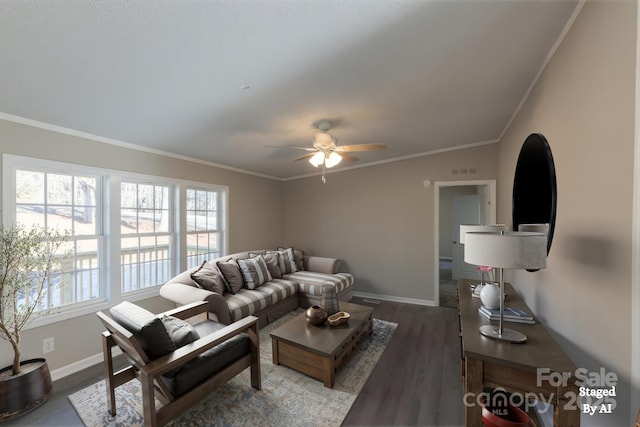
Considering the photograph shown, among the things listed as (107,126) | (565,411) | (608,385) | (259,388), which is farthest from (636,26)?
(107,126)

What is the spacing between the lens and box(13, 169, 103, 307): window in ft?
7.93

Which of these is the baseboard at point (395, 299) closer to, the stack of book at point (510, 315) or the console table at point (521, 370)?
the stack of book at point (510, 315)

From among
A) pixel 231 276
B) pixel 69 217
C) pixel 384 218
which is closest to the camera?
Answer: pixel 69 217

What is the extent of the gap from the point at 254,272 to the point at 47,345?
2.13m

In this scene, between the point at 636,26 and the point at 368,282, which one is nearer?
the point at 636,26

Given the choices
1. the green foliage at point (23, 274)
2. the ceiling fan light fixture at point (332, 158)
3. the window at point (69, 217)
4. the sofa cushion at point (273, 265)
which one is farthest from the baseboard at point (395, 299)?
the green foliage at point (23, 274)

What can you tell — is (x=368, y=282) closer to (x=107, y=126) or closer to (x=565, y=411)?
(x=565, y=411)

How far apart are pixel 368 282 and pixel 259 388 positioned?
3.09 metres

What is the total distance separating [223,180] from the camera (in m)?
4.41

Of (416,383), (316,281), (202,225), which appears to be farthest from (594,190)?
(202,225)

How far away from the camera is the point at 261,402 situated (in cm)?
211

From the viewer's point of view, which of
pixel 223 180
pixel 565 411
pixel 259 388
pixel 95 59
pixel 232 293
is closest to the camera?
pixel 565 411

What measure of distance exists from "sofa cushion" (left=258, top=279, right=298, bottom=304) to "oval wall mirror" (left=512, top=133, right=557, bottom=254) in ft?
9.69

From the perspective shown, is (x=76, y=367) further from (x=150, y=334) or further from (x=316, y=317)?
(x=316, y=317)
